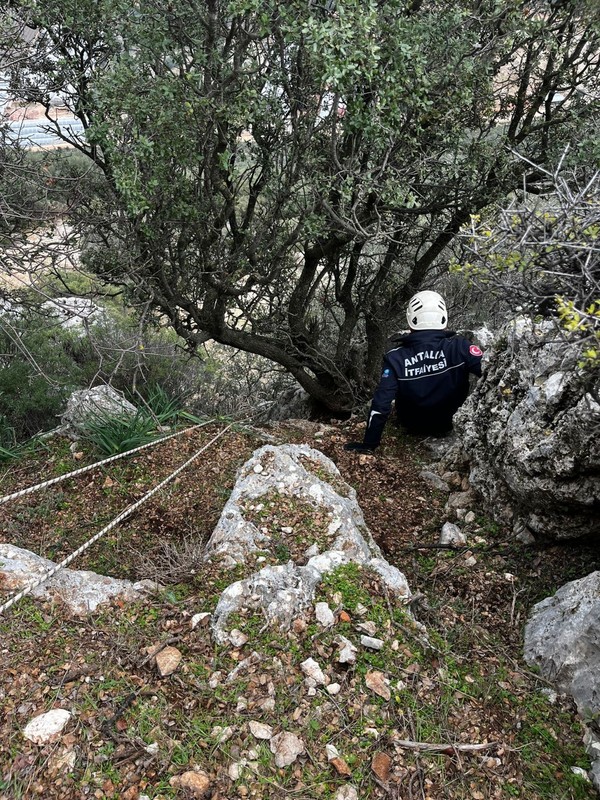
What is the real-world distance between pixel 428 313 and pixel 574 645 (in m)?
2.78

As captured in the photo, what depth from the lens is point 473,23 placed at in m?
4.38

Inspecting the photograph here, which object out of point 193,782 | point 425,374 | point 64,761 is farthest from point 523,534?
point 64,761

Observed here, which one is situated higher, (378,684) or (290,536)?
(290,536)

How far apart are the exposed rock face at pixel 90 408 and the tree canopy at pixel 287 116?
106cm

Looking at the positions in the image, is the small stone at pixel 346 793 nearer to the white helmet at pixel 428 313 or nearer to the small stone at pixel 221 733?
the small stone at pixel 221 733

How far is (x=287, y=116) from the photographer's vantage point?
15.5ft

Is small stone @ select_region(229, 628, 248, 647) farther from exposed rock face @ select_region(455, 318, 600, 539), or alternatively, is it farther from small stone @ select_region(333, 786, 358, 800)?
exposed rock face @ select_region(455, 318, 600, 539)

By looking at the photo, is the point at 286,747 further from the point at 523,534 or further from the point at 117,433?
the point at 117,433

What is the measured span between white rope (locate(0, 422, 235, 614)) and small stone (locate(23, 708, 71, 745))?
58cm

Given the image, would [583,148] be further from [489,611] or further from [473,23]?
[489,611]

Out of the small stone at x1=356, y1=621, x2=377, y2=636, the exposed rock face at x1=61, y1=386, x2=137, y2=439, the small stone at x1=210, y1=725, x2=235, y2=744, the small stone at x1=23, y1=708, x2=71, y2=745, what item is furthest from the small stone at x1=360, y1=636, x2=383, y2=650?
the exposed rock face at x1=61, y1=386, x2=137, y2=439

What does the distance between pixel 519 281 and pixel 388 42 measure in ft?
6.67

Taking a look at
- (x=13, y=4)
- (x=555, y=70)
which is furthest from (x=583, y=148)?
(x=13, y=4)

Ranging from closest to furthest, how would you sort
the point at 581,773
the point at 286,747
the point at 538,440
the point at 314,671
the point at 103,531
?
the point at 286,747
the point at 581,773
the point at 314,671
the point at 103,531
the point at 538,440
